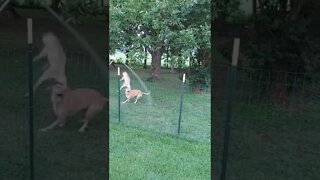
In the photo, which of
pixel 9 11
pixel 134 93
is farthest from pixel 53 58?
pixel 134 93

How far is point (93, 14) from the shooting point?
3242 mm

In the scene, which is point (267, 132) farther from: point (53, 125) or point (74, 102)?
point (53, 125)

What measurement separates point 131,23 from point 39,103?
3.04ft

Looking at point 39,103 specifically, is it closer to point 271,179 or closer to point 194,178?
point 194,178

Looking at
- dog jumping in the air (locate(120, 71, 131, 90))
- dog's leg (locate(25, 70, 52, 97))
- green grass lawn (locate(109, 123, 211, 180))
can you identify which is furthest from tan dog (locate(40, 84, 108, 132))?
dog jumping in the air (locate(120, 71, 131, 90))

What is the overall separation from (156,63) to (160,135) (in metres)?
0.58

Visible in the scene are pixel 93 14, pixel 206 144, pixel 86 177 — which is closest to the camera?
pixel 86 177

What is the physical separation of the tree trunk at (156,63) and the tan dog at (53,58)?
0.73 metres

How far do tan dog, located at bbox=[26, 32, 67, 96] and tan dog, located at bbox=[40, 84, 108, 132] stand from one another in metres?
0.10

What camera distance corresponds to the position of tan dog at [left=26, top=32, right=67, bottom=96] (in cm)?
338

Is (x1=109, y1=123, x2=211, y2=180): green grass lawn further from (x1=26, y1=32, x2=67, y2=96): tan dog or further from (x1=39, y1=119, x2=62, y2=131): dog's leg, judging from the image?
(x1=26, y1=32, x2=67, y2=96): tan dog

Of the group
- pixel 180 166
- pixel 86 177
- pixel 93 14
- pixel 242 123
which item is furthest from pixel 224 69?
pixel 86 177

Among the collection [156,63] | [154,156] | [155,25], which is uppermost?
[155,25]

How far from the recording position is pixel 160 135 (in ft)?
12.0
